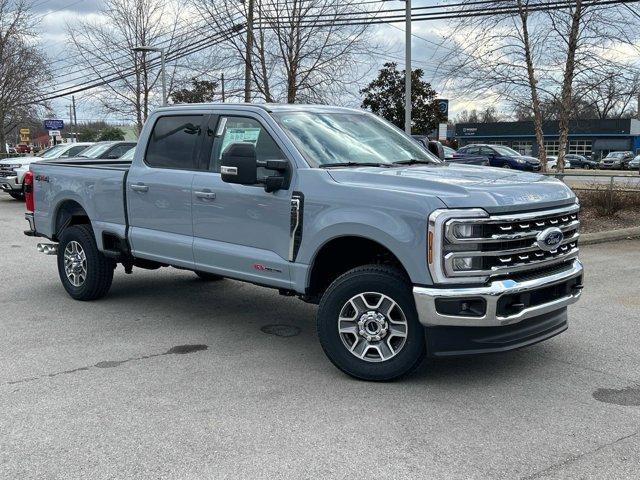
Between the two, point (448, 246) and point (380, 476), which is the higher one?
point (448, 246)

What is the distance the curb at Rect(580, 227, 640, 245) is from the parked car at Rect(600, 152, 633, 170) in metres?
47.0

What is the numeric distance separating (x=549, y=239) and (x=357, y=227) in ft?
4.37

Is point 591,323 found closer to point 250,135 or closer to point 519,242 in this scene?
point 519,242

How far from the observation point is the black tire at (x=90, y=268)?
7.21m

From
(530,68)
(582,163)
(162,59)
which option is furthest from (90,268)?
(582,163)

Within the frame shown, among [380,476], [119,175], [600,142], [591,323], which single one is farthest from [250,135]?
[600,142]

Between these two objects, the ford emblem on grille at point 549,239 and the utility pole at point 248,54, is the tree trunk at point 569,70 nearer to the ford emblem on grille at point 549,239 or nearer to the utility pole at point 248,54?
the utility pole at point 248,54

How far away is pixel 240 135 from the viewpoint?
586 centimetres

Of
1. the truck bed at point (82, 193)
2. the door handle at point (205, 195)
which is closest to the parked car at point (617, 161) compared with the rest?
the truck bed at point (82, 193)

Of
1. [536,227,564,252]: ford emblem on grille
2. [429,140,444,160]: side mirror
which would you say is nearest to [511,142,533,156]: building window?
[429,140,444,160]: side mirror

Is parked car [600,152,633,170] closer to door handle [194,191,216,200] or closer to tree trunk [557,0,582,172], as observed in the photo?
tree trunk [557,0,582,172]

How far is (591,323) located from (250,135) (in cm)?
364

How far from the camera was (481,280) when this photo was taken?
4.43m

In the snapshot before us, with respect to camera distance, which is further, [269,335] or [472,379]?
[269,335]
